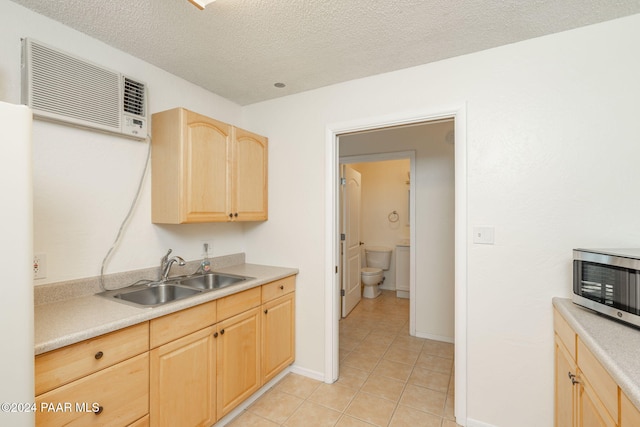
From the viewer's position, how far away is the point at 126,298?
1753 millimetres

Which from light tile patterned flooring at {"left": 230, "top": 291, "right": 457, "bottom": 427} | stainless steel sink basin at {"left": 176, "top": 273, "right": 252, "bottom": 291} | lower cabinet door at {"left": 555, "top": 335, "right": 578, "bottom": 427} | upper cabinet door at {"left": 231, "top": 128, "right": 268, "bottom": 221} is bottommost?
light tile patterned flooring at {"left": 230, "top": 291, "right": 457, "bottom": 427}

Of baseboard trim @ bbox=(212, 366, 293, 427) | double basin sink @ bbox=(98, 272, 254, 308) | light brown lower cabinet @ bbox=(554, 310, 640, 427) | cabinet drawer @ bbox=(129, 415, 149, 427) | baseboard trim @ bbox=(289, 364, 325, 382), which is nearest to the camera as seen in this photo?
light brown lower cabinet @ bbox=(554, 310, 640, 427)

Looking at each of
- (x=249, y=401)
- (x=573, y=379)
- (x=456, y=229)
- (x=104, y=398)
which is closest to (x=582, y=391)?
(x=573, y=379)

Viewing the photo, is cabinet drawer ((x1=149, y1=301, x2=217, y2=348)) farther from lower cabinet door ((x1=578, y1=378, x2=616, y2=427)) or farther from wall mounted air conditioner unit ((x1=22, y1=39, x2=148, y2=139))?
lower cabinet door ((x1=578, y1=378, x2=616, y2=427))

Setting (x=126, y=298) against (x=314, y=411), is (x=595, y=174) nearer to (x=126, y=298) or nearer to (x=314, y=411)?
(x=314, y=411)

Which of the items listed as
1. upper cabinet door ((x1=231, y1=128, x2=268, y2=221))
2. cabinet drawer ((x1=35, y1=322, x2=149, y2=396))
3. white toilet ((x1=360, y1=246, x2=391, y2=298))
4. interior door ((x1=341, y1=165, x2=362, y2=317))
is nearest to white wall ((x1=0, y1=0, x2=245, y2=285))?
upper cabinet door ((x1=231, y1=128, x2=268, y2=221))

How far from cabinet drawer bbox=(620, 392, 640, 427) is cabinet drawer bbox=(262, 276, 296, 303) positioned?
1848 mm

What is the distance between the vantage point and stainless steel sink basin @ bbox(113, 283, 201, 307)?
5.96 feet

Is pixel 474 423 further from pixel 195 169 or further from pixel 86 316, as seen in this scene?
pixel 195 169

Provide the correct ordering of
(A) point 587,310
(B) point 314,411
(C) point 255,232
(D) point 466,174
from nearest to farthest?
1. (A) point 587,310
2. (D) point 466,174
3. (B) point 314,411
4. (C) point 255,232

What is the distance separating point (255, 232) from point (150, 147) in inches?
43.5

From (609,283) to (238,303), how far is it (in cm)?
195

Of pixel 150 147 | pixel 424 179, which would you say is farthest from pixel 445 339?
pixel 150 147

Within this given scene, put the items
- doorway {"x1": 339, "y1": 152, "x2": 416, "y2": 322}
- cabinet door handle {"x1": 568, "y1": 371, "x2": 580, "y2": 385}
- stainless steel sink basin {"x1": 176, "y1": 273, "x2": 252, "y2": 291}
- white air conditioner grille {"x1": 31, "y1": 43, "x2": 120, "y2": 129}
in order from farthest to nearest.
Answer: doorway {"x1": 339, "y1": 152, "x2": 416, "y2": 322} < stainless steel sink basin {"x1": 176, "y1": 273, "x2": 252, "y2": 291} < white air conditioner grille {"x1": 31, "y1": 43, "x2": 120, "y2": 129} < cabinet door handle {"x1": 568, "y1": 371, "x2": 580, "y2": 385}
